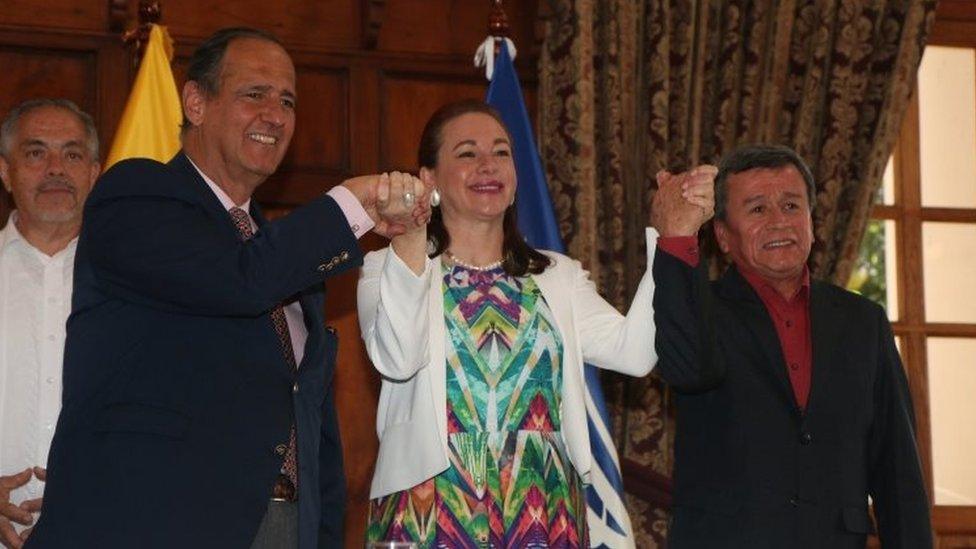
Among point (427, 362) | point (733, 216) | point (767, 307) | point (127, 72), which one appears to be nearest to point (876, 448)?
point (767, 307)

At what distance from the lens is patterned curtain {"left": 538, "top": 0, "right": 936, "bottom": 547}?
483 cm

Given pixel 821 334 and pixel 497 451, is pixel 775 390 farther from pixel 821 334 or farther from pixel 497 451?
pixel 497 451

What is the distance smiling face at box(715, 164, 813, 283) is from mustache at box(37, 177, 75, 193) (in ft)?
5.62

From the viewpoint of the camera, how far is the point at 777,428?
335 cm

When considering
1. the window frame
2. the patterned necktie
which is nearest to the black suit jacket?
the patterned necktie

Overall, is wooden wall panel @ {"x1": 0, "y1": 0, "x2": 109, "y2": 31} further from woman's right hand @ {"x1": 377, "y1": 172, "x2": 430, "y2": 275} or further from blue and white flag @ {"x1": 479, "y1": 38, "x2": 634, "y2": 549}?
woman's right hand @ {"x1": 377, "y1": 172, "x2": 430, "y2": 275}

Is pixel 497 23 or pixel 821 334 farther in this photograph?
pixel 497 23

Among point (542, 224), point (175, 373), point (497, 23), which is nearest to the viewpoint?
point (175, 373)

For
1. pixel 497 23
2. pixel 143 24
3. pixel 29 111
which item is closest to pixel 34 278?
pixel 29 111

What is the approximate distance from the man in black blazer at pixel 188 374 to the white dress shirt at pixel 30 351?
41.6 inches

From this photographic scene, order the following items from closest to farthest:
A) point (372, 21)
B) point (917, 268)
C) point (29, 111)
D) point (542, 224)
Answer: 1. point (29, 111)
2. point (542, 224)
3. point (372, 21)
4. point (917, 268)

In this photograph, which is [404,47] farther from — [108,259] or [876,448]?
[108,259]

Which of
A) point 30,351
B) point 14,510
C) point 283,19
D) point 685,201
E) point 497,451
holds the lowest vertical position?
point 14,510

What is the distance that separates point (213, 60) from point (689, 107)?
2.39 m
